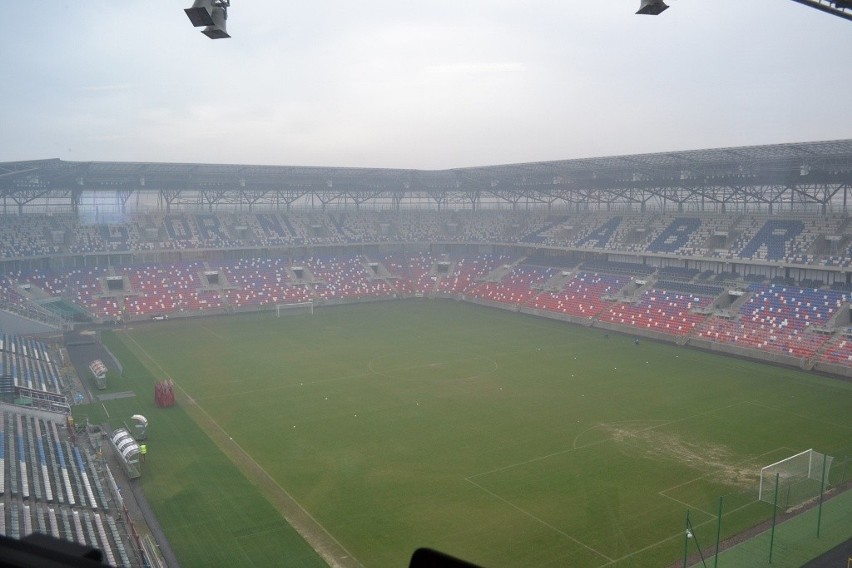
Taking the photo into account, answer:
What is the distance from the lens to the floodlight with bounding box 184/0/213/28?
5.95 meters

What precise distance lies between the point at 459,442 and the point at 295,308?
31.0 m

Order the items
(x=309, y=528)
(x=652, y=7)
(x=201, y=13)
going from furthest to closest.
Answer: (x=309, y=528)
(x=652, y=7)
(x=201, y=13)

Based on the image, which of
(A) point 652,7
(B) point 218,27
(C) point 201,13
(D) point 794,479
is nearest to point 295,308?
(D) point 794,479

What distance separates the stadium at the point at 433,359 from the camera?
16.1 meters

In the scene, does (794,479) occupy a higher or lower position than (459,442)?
higher

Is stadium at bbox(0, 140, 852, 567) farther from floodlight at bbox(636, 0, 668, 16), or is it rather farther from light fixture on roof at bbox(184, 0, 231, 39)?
floodlight at bbox(636, 0, 668, 16)

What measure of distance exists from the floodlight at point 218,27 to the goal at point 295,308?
1679 inches

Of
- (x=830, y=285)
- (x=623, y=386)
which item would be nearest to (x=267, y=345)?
(x=623, y=386)

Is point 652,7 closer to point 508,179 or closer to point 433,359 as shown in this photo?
point 433,359

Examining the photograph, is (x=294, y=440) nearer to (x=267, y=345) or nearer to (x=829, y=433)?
(x=267, y=345)

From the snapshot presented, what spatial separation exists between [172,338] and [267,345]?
259 inches

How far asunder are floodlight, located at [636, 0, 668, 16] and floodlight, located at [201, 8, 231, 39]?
4.11 meters

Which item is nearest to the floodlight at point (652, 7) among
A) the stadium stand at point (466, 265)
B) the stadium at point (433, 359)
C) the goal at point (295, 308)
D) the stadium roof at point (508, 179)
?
the stadium at point (433, 359)

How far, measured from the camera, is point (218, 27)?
622 cm
